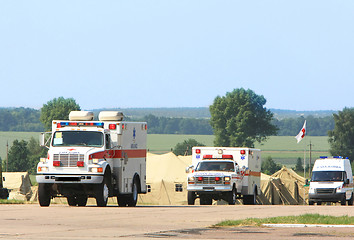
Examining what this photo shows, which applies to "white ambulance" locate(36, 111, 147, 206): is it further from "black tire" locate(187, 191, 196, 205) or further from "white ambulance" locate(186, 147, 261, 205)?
"black tire" locate(187, 191, 196, 205)

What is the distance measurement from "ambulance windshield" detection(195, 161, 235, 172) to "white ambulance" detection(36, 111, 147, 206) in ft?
29.6

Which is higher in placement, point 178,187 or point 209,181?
point 209,181

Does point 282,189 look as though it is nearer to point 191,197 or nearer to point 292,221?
point 191,197

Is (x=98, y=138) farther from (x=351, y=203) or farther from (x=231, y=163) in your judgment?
(x=351, y=203)

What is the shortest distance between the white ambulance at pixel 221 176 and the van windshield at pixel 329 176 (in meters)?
5.56

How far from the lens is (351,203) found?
49.3 m

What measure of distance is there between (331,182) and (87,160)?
2170 centimetres

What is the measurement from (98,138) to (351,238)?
14.0 m

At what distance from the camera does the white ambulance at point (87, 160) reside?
29.5 metres

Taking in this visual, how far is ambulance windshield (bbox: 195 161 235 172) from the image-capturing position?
40.3m

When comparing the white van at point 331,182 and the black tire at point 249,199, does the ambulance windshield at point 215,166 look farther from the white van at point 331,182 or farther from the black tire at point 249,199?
the white van at point 331,182

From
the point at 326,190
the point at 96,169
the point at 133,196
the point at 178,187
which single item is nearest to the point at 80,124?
the point at 96,169

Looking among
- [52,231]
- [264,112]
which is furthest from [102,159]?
[264,112]

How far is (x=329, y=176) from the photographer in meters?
48.0
